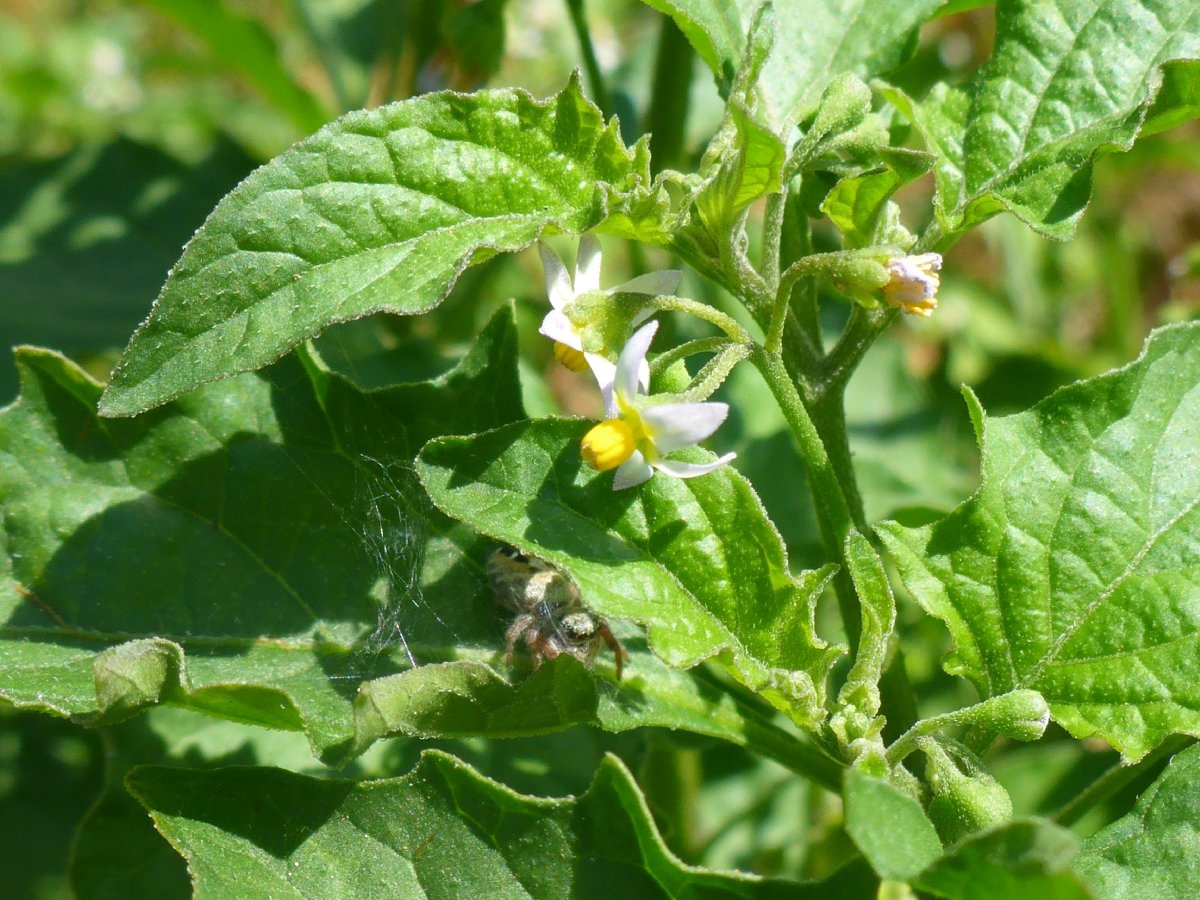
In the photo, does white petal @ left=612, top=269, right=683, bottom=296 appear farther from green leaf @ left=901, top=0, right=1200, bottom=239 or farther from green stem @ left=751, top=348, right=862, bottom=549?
green leaf @ left=901, top=0, right=1200, bottom=239

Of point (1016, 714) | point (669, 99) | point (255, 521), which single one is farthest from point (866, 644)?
point (669, 99)

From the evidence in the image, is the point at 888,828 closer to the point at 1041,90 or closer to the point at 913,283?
the point at 913,283

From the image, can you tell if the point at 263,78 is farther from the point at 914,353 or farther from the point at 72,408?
the point at 914,353

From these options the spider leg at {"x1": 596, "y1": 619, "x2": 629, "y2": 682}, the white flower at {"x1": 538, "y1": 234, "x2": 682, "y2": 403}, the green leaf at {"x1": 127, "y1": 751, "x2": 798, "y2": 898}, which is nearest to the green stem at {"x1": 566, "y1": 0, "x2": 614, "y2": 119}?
the white flower at {"x1": 538, "y1": 234, "x2": 682, "y2": 403}

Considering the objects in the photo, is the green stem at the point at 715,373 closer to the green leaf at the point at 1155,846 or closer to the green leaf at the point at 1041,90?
the green leaf at the point at 1041,90

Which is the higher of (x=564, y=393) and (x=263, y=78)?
(x=263, y=78)

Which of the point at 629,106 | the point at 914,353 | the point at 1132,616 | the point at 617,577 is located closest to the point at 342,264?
the point at 617,577
